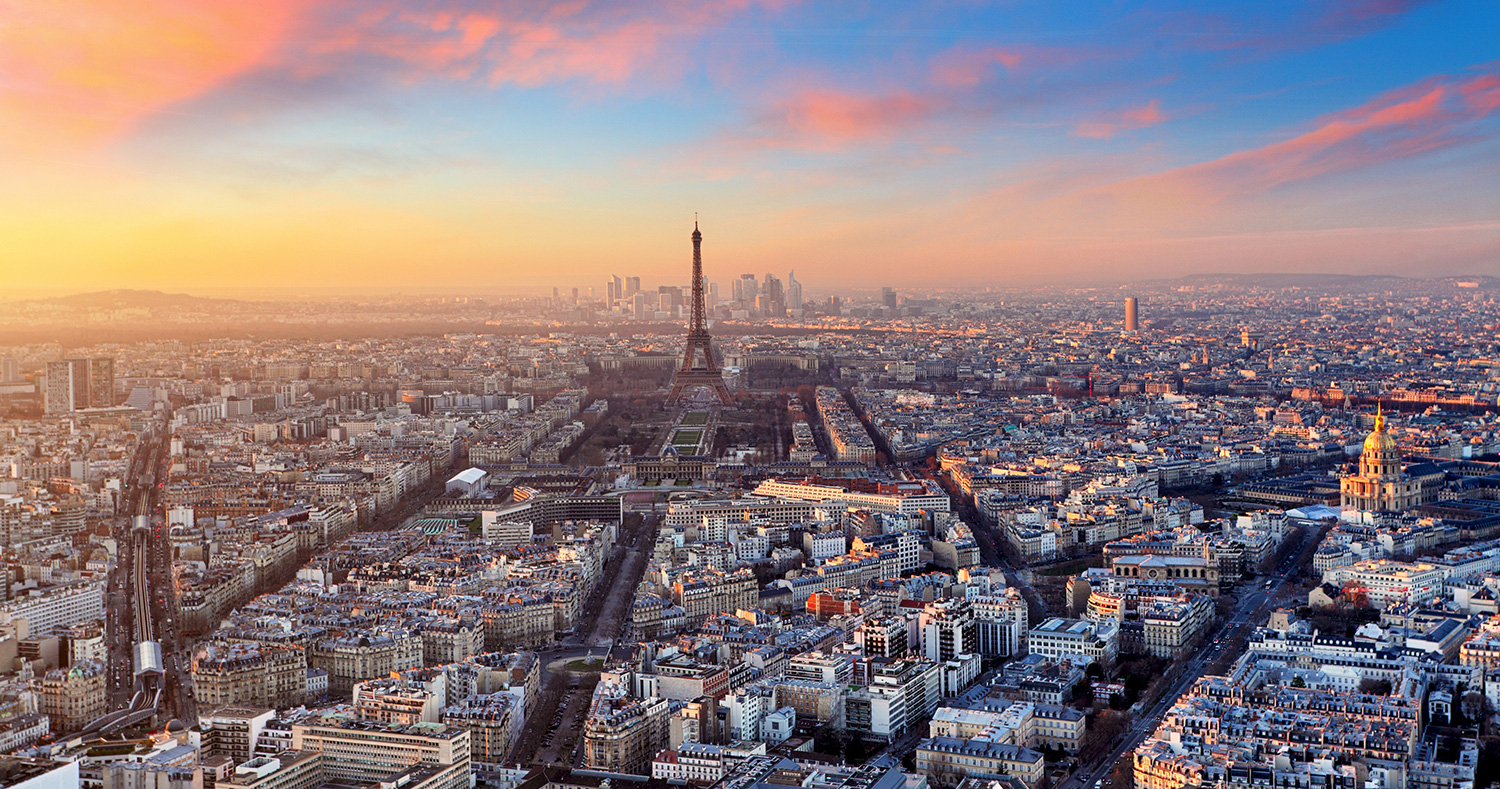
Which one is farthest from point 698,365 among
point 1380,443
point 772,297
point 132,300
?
point 772,297

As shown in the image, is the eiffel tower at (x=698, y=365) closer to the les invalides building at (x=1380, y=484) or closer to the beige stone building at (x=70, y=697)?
the les invalides building at (x=1380, y=484)

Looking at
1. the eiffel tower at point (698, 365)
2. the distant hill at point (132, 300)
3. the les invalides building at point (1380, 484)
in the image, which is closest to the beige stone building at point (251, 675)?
the distant hill at point (132, 300)

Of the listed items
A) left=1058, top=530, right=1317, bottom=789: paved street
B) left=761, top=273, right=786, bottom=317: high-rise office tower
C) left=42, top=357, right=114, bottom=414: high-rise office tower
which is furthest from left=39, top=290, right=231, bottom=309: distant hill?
left=761, top=273, right=786, bottom=317: high-rise office tower

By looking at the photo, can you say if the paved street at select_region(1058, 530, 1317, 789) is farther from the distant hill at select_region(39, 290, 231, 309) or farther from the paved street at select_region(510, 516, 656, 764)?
the distant hill at select_region(39, 290, 231, 309)

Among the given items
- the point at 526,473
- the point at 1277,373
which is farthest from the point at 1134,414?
the point at 526,473

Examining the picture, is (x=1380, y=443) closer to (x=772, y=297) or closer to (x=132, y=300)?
(x=132, y=300)

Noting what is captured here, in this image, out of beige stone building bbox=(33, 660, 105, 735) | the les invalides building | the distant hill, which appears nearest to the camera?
beige stone building bbox=(33, 660, 105, 735)

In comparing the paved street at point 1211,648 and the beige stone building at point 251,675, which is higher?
the beige stone building at point 251,675

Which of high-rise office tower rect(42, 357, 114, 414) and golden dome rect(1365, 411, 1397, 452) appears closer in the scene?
golden dome rect(1365, 411, 1397, 452)
